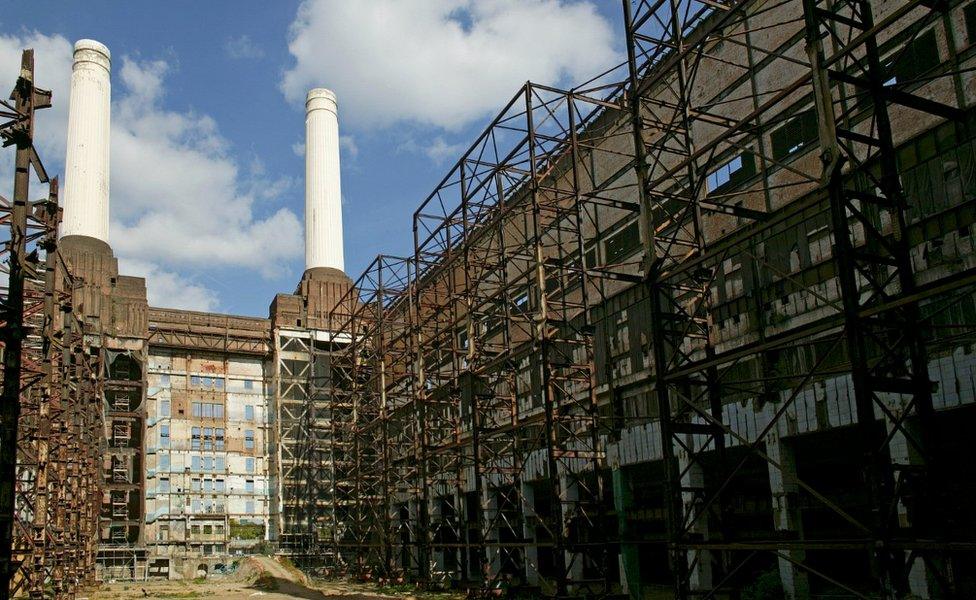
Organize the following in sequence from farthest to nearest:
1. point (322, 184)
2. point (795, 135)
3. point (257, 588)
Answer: point (322, 184)
point (257, 588)
point (795, 135)

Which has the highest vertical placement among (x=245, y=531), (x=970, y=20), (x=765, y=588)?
(x=970, y=20)

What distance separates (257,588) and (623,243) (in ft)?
79.4

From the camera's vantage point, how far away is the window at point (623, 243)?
92.8ft

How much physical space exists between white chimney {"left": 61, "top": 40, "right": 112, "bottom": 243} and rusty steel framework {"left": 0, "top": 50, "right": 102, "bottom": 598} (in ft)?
30.3

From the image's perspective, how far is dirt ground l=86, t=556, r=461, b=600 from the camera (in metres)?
34.4

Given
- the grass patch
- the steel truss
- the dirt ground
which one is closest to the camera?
the steel truss

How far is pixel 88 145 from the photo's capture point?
2147 inches

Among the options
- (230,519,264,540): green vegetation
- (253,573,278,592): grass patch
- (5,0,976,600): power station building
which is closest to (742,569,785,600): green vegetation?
(5,0,976,600): power station building

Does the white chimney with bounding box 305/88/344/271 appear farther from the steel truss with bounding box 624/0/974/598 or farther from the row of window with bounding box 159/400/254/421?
the steel truss with bounding box 624/0/974/598

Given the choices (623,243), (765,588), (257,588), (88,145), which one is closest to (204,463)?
(257,588)

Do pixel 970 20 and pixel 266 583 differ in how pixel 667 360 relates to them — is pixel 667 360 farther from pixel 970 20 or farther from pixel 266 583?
pixel 266 583

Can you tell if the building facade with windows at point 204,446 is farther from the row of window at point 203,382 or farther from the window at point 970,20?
the window at point 970,20

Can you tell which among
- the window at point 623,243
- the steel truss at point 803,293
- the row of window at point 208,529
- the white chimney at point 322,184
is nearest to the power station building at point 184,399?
the row of window at point 208,529

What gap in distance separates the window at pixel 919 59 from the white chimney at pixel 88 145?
47.6 m
